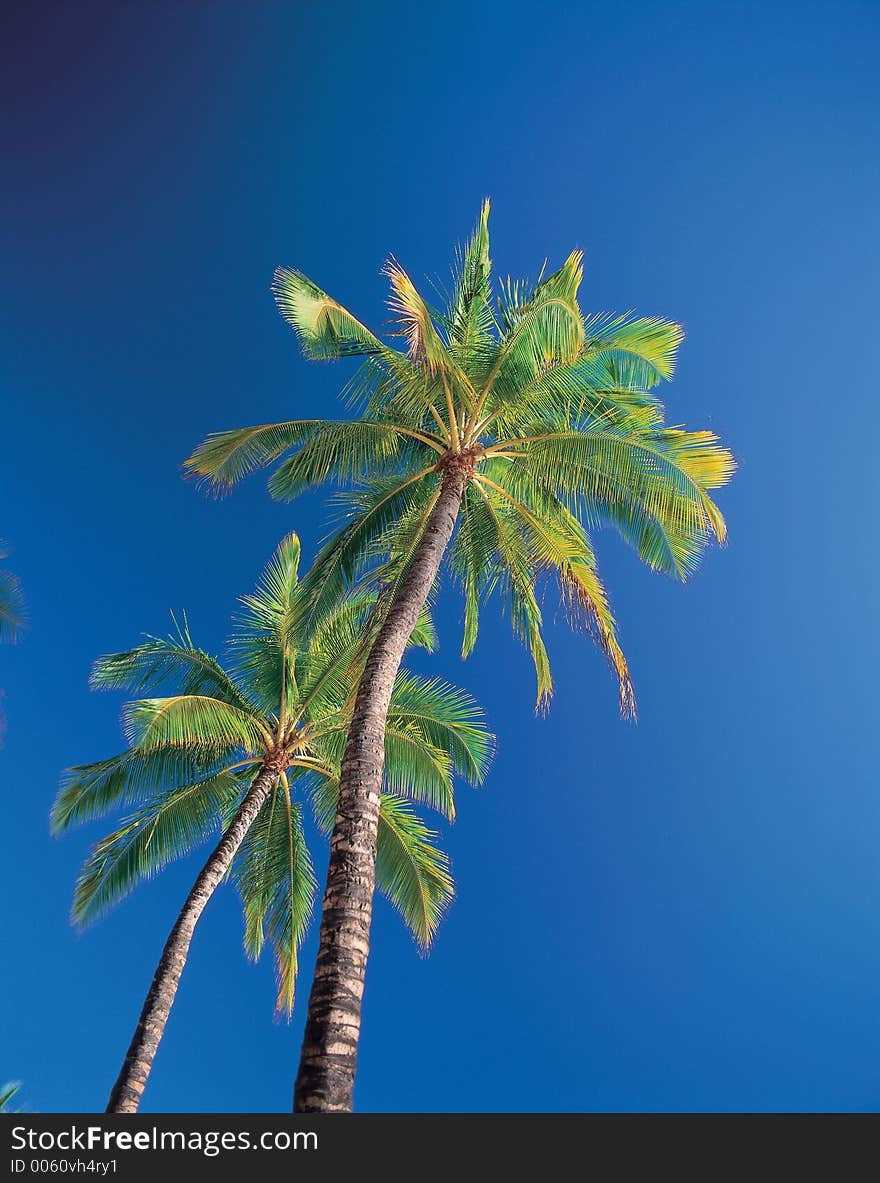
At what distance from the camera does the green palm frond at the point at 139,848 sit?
40.7 ft

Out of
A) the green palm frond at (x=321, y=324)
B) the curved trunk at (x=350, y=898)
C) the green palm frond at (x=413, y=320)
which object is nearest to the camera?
the curved trunk at (x=350, y=898)

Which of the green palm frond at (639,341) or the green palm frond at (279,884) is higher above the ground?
the green palm frond at (639,341)

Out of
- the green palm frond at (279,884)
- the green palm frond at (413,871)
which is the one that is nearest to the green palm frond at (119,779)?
the green palm frond at (279,884)

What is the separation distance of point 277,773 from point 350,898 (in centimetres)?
745

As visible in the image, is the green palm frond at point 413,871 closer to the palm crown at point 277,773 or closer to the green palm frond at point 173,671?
the palm crown at point 277,773

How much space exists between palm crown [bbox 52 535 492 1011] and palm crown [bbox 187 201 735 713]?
2.36 meters

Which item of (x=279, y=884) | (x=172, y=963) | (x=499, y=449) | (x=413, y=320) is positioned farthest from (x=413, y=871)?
(x=413, y=320)

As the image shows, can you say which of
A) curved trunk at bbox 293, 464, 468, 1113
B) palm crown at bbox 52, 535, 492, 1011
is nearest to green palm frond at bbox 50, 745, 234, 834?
palm crown at bbox 52, 535, 492, 1011

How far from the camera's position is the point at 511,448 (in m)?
10.9

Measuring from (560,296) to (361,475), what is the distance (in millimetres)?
3857

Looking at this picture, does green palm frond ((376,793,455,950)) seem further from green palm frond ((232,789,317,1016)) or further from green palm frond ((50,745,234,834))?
green palm frond ((50,745,234,834))

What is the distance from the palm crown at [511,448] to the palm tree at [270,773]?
215 centimetres
